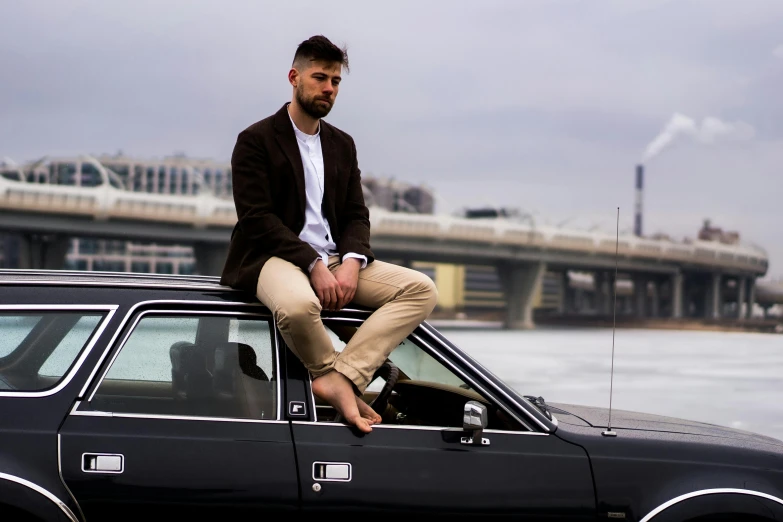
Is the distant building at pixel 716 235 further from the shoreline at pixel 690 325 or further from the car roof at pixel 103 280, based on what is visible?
the car roof at pixel 103 280

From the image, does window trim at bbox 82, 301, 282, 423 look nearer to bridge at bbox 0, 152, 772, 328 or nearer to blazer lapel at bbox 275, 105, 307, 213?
blazer lapel at bbox 275, 105, 307, 213

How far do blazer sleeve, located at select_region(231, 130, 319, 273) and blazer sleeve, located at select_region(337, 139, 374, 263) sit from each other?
238 millimetres

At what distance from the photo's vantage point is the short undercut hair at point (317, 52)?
412 centimetres

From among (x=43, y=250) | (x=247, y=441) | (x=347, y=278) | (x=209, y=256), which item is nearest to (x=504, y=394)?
(x=347, y=278)

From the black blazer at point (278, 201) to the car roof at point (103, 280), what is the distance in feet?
0.43

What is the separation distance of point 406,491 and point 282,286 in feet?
2.86

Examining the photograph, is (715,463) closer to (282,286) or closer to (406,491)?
(406,491)

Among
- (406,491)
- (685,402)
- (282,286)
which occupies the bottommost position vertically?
(685,402)

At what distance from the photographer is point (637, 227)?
15525 centimetres

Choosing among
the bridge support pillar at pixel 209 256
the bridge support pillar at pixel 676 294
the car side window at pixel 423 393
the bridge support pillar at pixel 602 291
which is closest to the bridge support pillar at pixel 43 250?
the bridge support pillar at pixel 209 256

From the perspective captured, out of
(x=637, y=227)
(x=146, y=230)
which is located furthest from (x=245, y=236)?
(x=637, y=227)

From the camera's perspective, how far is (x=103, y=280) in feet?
12.9

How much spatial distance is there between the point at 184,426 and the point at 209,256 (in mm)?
69470

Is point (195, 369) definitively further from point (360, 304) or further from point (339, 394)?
point (360, 304)
